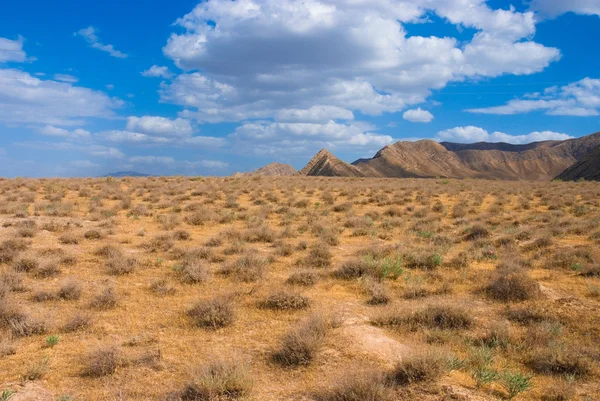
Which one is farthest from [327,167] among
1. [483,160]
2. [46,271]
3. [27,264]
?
[483,160]

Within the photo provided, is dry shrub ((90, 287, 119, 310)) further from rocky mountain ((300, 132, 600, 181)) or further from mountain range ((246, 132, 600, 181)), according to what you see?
rocky mountain ((300, 132, 600, 181))

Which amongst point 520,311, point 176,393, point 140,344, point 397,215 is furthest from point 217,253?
point 397,215

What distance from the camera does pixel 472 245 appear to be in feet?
41.1

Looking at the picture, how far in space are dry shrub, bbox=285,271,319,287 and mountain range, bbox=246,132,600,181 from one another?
3856 inches

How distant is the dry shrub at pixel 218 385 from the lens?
465 centimetres

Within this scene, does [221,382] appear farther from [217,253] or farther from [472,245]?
[472,245]

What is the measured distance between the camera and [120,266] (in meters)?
9.66

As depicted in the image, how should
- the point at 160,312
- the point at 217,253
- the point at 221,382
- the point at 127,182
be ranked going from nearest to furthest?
the point at 221,382
the point at 160,312
the point at 217,253
the point at 127,182

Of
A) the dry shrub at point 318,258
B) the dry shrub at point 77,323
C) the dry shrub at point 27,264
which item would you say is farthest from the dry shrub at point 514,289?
the dry shrub at point 27,264

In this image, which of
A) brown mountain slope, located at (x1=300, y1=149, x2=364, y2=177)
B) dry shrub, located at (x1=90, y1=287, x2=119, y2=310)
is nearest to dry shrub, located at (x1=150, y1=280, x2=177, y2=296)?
dry shrub, located at (x1=90, y1=287, x2=119, y2=310)

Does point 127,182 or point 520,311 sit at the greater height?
point 127,182

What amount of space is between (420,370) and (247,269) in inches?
212

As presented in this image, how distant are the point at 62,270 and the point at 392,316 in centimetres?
807

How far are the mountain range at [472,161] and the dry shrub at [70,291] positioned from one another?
99.1 metres
